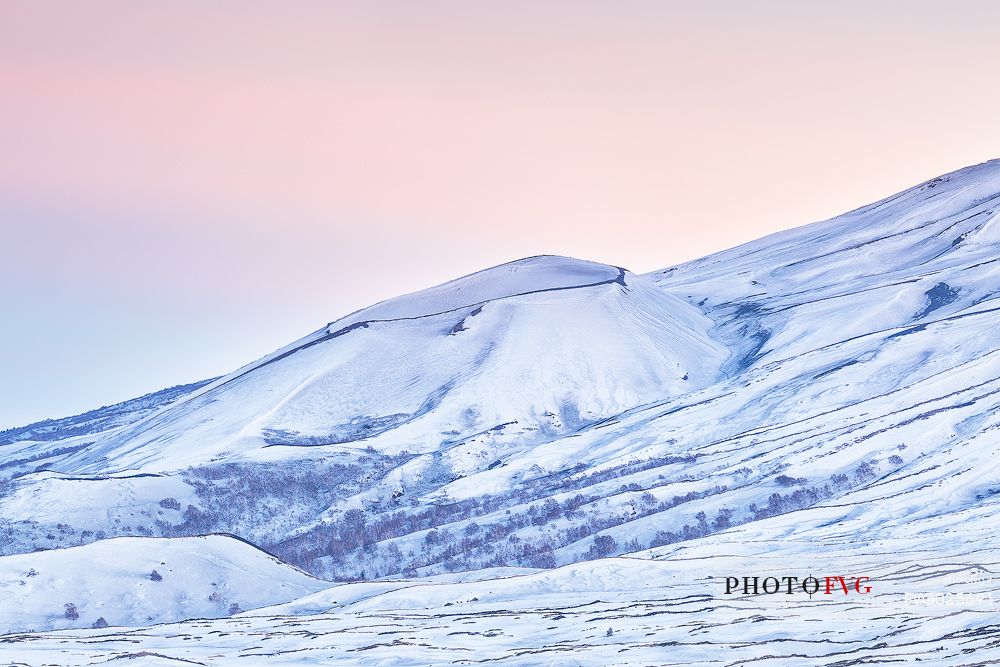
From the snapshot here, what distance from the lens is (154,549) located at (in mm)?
85250

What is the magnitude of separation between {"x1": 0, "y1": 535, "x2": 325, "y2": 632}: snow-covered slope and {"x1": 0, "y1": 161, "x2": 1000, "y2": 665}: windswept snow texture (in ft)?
10.1

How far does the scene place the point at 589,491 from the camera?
427ft

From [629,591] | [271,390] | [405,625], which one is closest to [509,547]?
[629,591]

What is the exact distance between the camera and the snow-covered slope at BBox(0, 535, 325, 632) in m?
77.6

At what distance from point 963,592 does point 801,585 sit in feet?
34.5

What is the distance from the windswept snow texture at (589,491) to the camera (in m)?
57.4

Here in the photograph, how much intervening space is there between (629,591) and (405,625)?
42.2 feet

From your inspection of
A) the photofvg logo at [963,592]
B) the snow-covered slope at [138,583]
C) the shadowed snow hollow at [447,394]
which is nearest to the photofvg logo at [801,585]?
the photofvg logo at [963,592]

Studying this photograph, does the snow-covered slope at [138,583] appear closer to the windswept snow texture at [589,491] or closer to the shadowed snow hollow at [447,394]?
the windswept snow texture at [589,491]

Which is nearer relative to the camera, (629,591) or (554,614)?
(554,614)

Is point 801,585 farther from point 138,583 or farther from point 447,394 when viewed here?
point 447,394

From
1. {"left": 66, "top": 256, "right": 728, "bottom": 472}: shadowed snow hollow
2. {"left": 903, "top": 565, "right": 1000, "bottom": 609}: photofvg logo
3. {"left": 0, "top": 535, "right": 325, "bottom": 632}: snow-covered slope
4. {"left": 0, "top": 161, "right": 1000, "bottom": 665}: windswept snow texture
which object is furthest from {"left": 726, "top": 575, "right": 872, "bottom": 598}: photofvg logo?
{"left": 66, "top": 256, "right": 728, "bottom": 472}: shadowed snow hollow

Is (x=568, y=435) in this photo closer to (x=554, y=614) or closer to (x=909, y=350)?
(x=909, y=350)

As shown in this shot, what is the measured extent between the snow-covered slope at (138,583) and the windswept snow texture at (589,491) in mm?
3092
